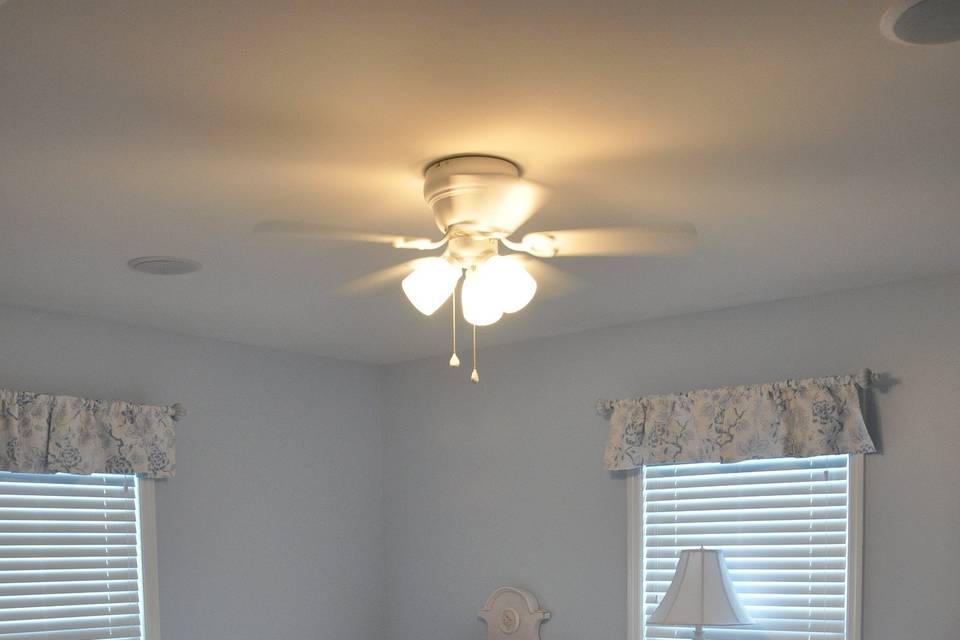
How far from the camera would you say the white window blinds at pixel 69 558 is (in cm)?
433

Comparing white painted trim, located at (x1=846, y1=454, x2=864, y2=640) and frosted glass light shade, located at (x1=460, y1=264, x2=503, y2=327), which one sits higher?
frosted glass light shade, located at (x1=460, y1=264, x2=503, y2=327)

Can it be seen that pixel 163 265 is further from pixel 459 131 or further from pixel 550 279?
pixel 459 131

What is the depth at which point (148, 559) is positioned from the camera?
473 centimetres

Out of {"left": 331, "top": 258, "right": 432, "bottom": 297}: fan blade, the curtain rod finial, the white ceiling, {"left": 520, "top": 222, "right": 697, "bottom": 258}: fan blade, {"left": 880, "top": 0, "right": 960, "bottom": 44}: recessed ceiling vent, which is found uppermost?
{"left": 880, "top": 0, "right": 960, "bottom": 44}: recessed ceiling vent

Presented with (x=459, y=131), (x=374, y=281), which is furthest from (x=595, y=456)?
(x=459, y=131)

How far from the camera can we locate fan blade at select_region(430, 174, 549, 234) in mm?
2957

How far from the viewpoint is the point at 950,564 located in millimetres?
3926

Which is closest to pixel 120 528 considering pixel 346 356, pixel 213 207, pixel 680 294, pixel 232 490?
pixel 232 490

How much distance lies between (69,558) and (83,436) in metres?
0.51

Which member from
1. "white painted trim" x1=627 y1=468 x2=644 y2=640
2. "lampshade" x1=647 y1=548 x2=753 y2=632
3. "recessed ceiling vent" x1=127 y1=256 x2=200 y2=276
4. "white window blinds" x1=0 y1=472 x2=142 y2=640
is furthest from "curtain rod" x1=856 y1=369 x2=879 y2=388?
"white window blinds" x1=0 y1=472 x2=142 y2=640

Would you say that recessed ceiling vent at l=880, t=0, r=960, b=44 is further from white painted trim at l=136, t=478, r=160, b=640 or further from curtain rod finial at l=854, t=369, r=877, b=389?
white painted trim at l=136, t=478, r=160, b=640

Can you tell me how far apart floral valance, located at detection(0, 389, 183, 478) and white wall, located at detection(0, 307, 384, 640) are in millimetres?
132

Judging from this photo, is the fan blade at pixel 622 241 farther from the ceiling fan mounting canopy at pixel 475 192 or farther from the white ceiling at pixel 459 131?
the ceiling fan mounting canopy at pixel 475 192

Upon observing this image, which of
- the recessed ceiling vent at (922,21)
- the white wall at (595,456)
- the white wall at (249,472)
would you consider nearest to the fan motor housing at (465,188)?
the recessed ceiling vent at (922,21)
